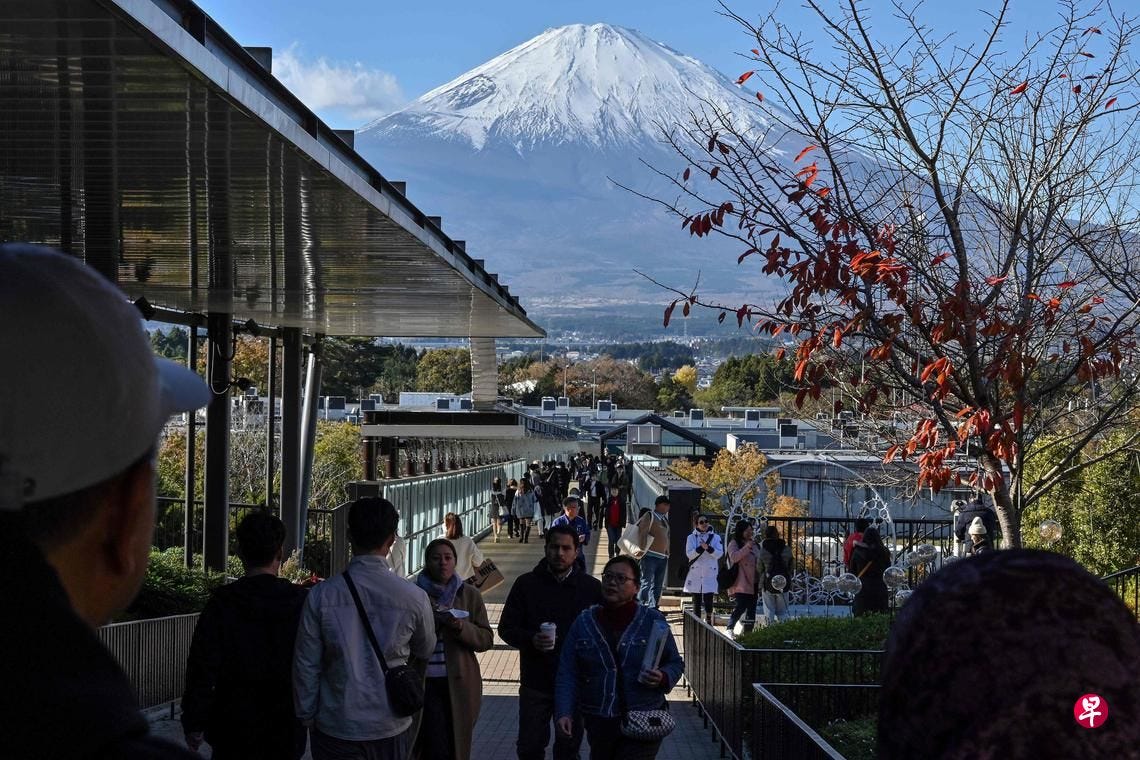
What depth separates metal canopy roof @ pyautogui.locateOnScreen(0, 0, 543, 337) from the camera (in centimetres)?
623

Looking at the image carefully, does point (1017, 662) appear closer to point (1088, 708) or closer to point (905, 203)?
point (1088, 708)

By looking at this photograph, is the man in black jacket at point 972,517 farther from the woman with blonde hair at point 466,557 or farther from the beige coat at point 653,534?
the woman with blonde hair at point 466,557

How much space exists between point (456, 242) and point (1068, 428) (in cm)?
701

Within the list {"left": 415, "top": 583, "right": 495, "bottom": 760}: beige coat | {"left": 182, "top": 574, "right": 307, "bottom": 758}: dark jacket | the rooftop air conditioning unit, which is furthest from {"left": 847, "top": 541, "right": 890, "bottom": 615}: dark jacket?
the rooftop air conditioning unit

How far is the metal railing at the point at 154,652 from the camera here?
Answer: 443 inches

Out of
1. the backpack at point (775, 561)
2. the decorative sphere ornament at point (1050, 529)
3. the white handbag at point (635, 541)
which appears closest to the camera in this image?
the decorative sphere ornament at point (1050, 529)

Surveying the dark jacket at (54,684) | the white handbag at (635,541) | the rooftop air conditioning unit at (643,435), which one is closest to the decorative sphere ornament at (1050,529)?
the white handbag at (635,541)

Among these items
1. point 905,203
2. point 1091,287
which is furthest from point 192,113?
point 1091,287

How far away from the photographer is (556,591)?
27.6 ft

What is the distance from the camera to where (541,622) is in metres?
8.34

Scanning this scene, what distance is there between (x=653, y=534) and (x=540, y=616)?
8.92 meters

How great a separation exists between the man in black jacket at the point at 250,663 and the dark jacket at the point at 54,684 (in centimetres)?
498

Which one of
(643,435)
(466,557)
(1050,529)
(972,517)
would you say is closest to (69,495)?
(466,557)

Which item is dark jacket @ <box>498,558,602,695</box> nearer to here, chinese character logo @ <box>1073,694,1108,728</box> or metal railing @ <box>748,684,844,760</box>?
metal railing @ <box>748,684,844,760</box>
